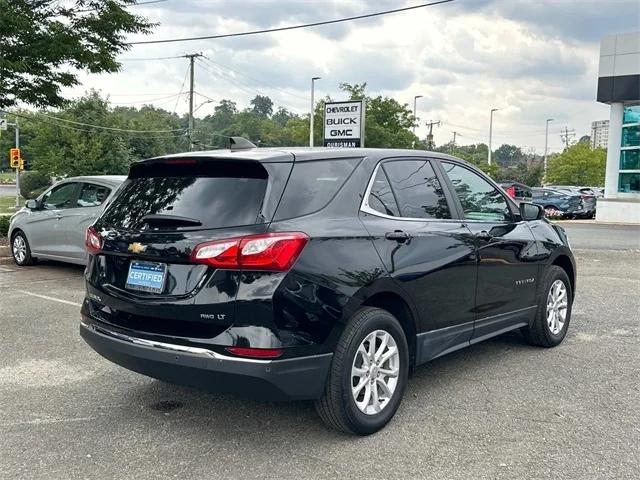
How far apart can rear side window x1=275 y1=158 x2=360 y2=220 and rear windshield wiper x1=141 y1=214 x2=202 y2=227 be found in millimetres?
488

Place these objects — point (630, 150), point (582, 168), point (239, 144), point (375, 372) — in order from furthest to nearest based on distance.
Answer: point (582, 168) → point (630, 150) → point (239, 144) → point (375, 372)

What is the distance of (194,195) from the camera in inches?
143

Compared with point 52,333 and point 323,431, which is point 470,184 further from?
point 52,333

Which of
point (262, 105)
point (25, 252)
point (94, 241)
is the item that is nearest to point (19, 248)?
point (25, 252)

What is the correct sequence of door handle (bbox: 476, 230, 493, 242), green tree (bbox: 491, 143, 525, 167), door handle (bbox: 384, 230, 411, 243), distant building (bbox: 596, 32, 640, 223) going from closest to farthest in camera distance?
door handle (bbox: 384, 230, 411, 243)
door handle (bbox: 476, 230, 493, 242)
distant building (bbox: 596, 32, 640, 223)
green tree (bbox: 491, 143, 525, 167)

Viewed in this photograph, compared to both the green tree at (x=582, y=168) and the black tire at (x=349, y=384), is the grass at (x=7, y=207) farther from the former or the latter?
the green tree at (x=582, y=168)

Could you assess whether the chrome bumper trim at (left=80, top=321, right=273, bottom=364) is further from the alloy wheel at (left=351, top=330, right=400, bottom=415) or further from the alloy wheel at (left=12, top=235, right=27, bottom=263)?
the alloy wheel at (left=12, top=235, right=27, bottom=263)

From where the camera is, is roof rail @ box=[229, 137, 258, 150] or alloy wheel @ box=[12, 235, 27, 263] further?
alloy wheel @ box=[12, 235, 27, 263]

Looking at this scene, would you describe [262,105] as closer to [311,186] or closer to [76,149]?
[76,149]

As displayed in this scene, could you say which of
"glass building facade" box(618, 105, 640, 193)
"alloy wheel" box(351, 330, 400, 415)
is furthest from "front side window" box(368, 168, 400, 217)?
"glass building facade" box(618, 105, 640, 193)

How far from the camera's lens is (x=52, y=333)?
20.0ft

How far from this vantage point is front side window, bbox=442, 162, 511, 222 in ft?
15.5

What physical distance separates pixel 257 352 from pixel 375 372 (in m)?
0.86

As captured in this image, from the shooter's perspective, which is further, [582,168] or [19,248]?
[582,168]
